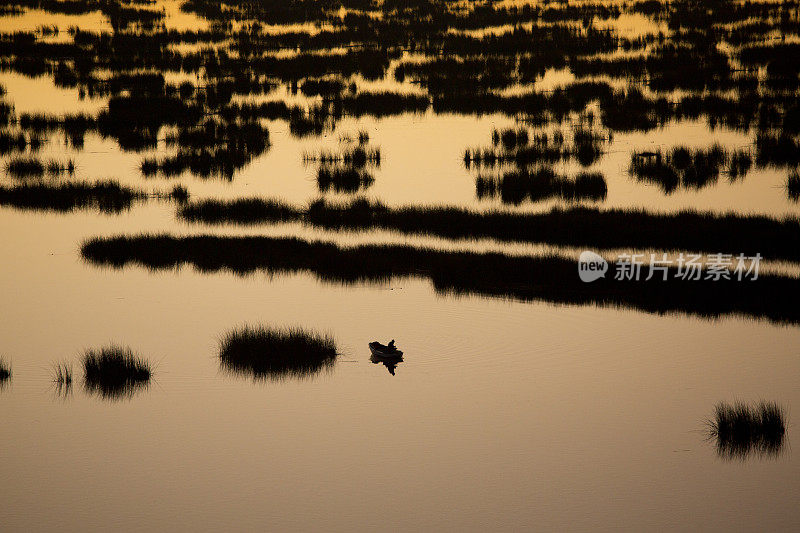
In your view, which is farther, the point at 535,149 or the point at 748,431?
the point at 535,149

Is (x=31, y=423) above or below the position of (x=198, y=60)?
below

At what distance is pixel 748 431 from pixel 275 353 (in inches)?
172

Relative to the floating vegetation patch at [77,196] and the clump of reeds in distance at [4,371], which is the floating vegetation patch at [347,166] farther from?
the clump of reeds in distance at [4,371]

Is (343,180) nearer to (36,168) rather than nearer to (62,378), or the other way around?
(36,168)

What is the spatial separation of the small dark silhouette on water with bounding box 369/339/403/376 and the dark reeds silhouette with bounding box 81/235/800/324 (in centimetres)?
262

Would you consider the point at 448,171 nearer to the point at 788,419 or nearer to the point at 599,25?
the point at 788,419

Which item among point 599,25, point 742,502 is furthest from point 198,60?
point 742,502

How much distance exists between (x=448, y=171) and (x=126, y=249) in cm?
666

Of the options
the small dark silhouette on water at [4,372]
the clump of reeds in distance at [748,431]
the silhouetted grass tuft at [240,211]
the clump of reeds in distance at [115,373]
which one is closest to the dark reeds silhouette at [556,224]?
the silhouetted grass tuft at [240,211]

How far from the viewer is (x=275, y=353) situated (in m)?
10.7

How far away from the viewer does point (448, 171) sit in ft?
65.9

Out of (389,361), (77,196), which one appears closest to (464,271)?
(389,361)

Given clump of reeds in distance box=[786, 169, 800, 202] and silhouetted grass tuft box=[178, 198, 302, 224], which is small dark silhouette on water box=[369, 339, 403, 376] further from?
clump of reeds in distance box=[786, 169, 800, 202]

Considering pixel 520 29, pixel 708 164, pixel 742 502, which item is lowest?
pixel 742 502
